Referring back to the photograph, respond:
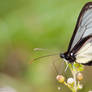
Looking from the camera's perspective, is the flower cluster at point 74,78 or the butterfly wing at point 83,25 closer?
the flower cluster at point 74,78

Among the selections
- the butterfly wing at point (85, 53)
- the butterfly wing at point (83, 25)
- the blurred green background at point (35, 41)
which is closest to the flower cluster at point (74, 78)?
the butterfly wing at point (85, 53)

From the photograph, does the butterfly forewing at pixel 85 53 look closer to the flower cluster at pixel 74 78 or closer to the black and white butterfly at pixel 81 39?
the black and white butterfly at pixel 81 39

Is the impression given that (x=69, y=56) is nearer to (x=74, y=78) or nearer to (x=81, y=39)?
(x=81, y=39)

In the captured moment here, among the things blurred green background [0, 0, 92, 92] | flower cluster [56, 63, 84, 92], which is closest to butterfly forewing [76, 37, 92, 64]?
flower cluster [56, 63, 84, 92]

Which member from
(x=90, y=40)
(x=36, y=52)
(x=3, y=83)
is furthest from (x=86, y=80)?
(x=90, y=40)

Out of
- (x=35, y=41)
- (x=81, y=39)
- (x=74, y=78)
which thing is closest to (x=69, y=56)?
(x=81, y=39)

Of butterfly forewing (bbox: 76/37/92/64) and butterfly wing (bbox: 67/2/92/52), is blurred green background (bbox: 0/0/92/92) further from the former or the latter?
butterfly wing (bbox: 67/2/92/52)

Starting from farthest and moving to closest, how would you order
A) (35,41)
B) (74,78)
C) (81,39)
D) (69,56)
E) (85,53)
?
(35,41)
(85,53)
(81,39)
(69,56)
(74,78)
